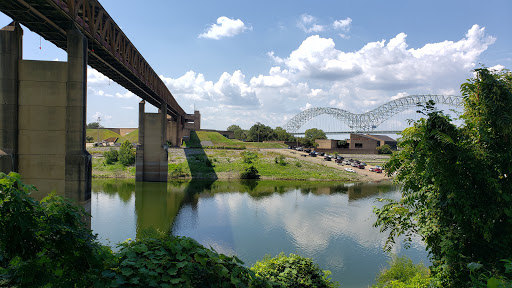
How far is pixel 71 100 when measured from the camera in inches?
792

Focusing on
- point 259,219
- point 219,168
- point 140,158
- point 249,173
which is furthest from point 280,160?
point 259,219

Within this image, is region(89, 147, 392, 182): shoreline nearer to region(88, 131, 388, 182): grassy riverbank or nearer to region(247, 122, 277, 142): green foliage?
region(88, 131, 388, 182): grassy riverbank

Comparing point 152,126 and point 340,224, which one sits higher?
point 152,126

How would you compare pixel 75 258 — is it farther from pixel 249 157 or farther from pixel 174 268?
pixel 249 157

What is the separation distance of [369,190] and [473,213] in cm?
4984

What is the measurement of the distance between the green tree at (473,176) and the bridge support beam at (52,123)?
19.9m

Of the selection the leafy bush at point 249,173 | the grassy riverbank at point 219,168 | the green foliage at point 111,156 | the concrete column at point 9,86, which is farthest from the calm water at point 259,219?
the green foliage at point 111,156

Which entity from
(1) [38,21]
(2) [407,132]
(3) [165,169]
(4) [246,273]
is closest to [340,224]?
(2) [407,132]

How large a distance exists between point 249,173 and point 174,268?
2317 inches

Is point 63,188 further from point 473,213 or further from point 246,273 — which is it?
point 473,213

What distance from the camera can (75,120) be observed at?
20203 millimetres

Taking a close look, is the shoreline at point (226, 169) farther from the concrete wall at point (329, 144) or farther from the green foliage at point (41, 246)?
the green foliage at point (41, 246)

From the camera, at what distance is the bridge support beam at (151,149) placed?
182 feet

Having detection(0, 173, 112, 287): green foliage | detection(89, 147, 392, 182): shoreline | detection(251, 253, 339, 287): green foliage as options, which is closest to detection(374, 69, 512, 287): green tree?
detection(251, 253, 339, 287): green foliage
